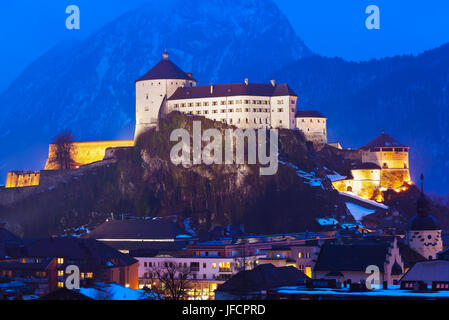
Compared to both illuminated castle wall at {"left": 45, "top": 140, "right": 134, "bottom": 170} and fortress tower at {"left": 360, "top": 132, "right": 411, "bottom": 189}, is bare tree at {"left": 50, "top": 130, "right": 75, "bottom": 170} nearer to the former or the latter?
illuminated castle wall at {"left": 45, "top": 140, "right": 134, "bottom": 170}

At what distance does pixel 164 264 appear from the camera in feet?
399

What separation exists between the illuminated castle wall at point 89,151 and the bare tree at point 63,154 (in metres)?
0.35

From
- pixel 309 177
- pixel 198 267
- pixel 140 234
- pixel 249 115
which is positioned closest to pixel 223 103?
pixel 249 115

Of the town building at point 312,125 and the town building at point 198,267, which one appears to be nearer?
the town building at point 198,267

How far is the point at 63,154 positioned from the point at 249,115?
107 feet

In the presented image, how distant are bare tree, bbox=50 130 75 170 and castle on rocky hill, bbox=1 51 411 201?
89cm

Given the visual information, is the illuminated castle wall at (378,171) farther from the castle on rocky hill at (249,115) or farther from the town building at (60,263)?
the town building at (60,263)

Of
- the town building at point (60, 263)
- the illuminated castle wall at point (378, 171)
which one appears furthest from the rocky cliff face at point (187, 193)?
the town building at point (60, 263)

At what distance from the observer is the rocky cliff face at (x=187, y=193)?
15988 cm

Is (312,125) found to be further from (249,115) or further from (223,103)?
(223,103)

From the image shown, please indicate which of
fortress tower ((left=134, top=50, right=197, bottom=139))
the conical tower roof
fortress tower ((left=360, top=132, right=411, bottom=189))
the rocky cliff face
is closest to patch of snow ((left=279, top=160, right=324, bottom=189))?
the rocky cliff face
